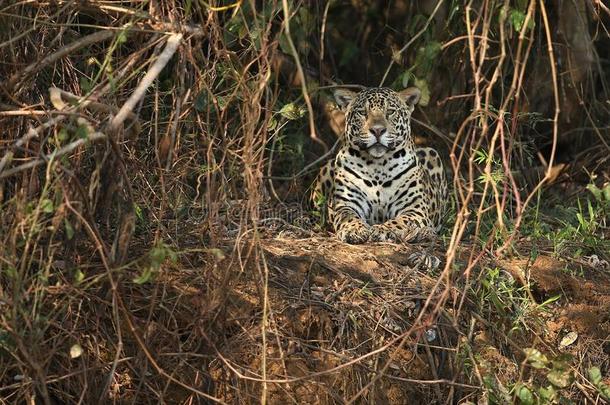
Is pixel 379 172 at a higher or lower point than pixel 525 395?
lower

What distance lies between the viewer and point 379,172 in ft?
31.7

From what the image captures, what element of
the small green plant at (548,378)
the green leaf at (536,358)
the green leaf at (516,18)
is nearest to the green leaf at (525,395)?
the small green plant at (548,378)

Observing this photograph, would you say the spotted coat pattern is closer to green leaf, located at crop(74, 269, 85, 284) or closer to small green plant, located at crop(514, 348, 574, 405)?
small green plant, located at crop(514, 348, 574, 405)

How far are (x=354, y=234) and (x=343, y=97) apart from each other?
4.47 feet

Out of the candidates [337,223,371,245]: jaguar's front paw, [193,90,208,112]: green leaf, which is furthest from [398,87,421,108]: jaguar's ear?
[193,90,208,112]: green leaf

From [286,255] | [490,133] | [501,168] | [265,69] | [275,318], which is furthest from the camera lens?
[490,133]

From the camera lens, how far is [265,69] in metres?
6.62

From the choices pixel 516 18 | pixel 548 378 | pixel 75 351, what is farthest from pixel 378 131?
pixel 75 351

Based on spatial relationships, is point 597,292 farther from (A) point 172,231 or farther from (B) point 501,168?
(A) point 172,231

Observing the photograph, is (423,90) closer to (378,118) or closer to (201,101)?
(378,118)

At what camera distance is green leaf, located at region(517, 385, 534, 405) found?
267 inches

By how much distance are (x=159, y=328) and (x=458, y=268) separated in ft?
6.07

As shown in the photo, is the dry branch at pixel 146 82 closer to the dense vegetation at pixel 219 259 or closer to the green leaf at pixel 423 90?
the dense vegetation at pixel 219 259

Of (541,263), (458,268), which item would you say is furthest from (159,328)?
(541,263)
